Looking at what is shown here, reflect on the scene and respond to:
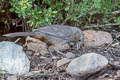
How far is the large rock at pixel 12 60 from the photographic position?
3.24 metres

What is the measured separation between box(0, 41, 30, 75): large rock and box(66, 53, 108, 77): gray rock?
614mm

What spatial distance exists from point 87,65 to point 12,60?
98 centimetres

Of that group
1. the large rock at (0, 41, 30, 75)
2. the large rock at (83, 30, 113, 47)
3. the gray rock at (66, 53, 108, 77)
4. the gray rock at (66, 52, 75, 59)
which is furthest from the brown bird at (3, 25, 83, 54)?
the gray rock at (66, 53, 108, 77)

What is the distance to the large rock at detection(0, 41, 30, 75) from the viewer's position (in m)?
3.24

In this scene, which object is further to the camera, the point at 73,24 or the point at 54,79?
the point at 73,24

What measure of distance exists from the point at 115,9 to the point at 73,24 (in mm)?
860

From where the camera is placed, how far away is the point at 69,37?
438cm

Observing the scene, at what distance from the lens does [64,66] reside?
3.44 metres

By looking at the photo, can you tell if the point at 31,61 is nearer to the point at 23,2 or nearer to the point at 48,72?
the point at 48,72

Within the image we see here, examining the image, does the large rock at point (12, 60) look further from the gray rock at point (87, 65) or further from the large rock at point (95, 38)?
the large rock at point (95, 38)

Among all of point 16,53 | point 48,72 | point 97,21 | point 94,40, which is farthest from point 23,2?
point 97,21

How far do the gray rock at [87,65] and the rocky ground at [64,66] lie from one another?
0.07 m

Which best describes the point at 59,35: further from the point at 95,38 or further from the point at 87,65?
the point at 87,65

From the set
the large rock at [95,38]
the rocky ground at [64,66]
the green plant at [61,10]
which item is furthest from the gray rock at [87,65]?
the large rock at [95,38]
